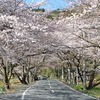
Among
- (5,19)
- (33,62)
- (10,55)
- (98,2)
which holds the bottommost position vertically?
(33,62)

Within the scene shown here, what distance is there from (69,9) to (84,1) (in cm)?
108

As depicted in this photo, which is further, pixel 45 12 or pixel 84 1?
pixel 45 12

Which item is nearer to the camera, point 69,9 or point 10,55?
point 69,9

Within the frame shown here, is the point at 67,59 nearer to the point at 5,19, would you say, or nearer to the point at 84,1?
the point at 84,1

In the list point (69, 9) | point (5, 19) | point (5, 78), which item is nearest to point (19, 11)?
point (5, 19)

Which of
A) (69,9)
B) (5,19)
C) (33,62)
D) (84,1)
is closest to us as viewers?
(5,19)

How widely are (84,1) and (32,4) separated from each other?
2.79 metres

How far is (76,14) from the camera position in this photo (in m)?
12.0

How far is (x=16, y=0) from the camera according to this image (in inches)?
331

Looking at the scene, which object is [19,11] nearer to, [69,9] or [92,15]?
[69,9]

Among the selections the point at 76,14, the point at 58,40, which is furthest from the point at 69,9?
the point at 58,40

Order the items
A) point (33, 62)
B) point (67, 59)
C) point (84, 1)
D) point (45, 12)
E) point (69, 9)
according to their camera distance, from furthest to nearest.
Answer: point (33, 62) < point (67, 59) < point (45, 12) < point (69, 9) < point (84, 1)

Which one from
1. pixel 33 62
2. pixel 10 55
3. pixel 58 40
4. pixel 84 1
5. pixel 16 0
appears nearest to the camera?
pixel 16 0

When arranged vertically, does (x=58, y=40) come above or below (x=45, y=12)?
below
